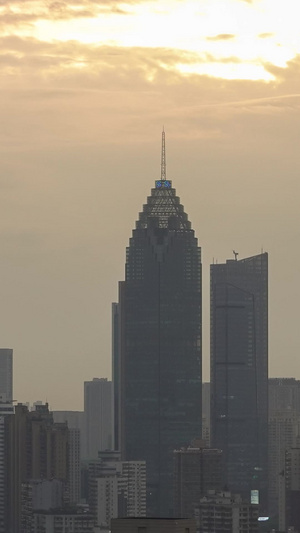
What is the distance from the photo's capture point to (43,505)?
532 feet

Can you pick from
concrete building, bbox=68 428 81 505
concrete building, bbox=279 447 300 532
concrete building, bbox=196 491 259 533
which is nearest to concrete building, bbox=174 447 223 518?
concrete building, bbox=279 447 300 532

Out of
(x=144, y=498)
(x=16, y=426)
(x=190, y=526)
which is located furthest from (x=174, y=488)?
(x=190, y=526)

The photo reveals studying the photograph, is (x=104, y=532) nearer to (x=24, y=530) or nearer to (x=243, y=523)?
(x=243, y=523)

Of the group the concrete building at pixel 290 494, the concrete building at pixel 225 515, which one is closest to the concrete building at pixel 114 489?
the concrete building at pixel 225 515

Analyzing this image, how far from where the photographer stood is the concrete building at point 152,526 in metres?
59.8

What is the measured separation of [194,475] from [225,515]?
34155 millimetres

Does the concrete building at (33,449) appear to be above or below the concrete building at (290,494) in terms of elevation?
above

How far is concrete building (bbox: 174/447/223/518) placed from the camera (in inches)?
6629

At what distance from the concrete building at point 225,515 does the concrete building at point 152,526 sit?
72.9 metres

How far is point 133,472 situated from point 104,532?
154 ft

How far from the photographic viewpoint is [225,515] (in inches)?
5586

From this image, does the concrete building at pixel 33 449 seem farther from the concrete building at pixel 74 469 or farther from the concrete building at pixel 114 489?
the concrete building at pixel 114 489

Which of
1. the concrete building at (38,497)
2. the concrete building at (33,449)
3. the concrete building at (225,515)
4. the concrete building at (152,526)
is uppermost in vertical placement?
the concrete building at (33,449)

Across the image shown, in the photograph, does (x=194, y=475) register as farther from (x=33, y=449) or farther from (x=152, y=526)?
(x=152, y=526)
